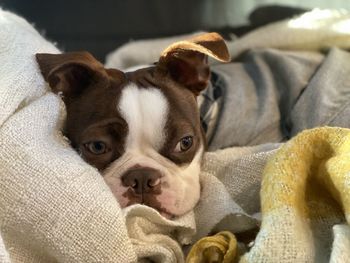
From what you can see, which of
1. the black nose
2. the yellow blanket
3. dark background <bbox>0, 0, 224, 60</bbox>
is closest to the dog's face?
the black nose

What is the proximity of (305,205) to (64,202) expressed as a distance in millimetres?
382

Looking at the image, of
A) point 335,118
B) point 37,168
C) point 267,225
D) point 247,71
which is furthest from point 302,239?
point 247,71

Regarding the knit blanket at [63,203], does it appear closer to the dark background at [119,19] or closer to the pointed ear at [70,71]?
the pointed ear at [70,71]

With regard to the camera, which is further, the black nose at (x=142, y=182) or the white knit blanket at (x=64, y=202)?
the black nose at (x=142, y=182)

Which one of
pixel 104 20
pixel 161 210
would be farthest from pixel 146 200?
pixel 104 20

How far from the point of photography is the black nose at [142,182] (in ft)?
3.90

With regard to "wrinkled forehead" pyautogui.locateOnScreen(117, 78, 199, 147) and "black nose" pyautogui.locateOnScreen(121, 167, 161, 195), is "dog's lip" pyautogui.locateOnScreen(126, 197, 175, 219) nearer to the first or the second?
"black nose" pyautogui.locateOnScreen(121, 167, 161, 195)

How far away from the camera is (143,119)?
1283 mm

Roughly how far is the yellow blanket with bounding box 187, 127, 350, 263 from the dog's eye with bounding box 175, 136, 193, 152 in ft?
0.85

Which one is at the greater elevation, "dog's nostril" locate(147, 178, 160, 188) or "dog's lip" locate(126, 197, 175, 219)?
"dog's nostril" locate(147, 178, 160, 188)

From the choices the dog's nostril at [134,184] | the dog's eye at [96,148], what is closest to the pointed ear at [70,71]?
the dog's eye at [96,148]

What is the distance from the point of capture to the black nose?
1188mm

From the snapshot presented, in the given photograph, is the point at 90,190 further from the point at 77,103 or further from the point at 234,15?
the point at 234,15

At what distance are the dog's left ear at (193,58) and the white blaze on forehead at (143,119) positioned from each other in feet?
0.36
